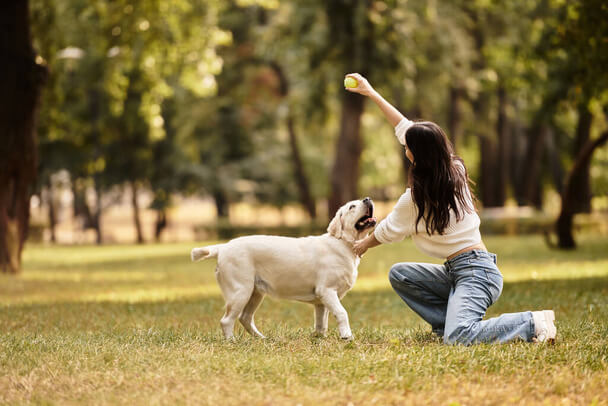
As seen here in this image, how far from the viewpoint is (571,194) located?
20.0 m

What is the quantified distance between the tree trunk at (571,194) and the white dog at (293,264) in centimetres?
1320

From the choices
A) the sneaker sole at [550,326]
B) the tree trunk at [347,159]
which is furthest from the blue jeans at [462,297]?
the tree trunk at [347,159]

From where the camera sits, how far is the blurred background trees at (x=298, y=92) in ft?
67.5

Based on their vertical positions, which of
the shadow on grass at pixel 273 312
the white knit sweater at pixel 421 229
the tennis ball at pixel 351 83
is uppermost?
the tennis ball at pixel 351 83

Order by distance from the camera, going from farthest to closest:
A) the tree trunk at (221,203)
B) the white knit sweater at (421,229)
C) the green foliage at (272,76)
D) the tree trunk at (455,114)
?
the tree trunk at (221,203) < the tree trunk at (455,114) < the green foliage at (272,76) < the white knit sweater at (421,229)

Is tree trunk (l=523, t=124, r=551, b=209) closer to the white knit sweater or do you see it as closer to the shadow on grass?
the shadow on grass

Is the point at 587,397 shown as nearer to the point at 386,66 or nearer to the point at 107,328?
the point at 107,328

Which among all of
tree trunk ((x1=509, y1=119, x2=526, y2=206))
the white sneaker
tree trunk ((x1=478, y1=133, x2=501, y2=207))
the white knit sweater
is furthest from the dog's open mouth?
tree trunk ((x1=509, y1=119, x2=526, y2=206))

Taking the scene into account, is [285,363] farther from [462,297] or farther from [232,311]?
[462,297]

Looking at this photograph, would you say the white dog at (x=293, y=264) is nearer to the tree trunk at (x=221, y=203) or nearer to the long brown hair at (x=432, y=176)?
the long brown hair at (x=432, y=176)

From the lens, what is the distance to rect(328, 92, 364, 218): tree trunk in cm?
2728

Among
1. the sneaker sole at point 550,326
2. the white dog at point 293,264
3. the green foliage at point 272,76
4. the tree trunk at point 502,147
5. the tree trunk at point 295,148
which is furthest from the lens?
the tree trunk at point 295,148

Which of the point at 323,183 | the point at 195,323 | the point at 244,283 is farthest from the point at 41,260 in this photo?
the point at 323,183

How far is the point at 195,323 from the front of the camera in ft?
31.3
